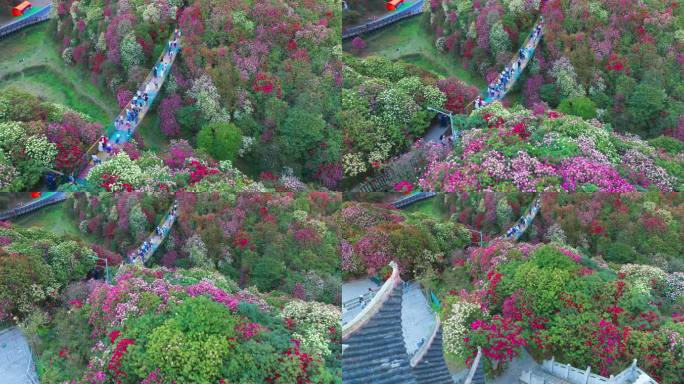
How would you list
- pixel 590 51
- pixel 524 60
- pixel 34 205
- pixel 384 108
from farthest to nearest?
pixel 590 51
pixel 524 60
pixel 384 108
pixel 34 205

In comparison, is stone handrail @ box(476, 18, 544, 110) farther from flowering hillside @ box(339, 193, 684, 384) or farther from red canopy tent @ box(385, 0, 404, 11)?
red canopy tent @ box(385, 0, 404, 11)

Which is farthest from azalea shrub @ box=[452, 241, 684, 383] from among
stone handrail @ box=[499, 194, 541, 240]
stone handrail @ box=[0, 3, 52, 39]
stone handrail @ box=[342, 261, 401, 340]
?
stone handrail @ box=[0, 3, 52, 39]

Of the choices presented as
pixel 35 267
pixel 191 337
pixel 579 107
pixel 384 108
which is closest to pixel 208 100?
pixel 384 108

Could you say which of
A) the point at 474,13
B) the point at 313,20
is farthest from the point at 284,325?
the point at 474,13

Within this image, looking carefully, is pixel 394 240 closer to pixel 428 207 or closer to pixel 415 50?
pixel 428 207

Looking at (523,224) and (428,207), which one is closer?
(428,207)
